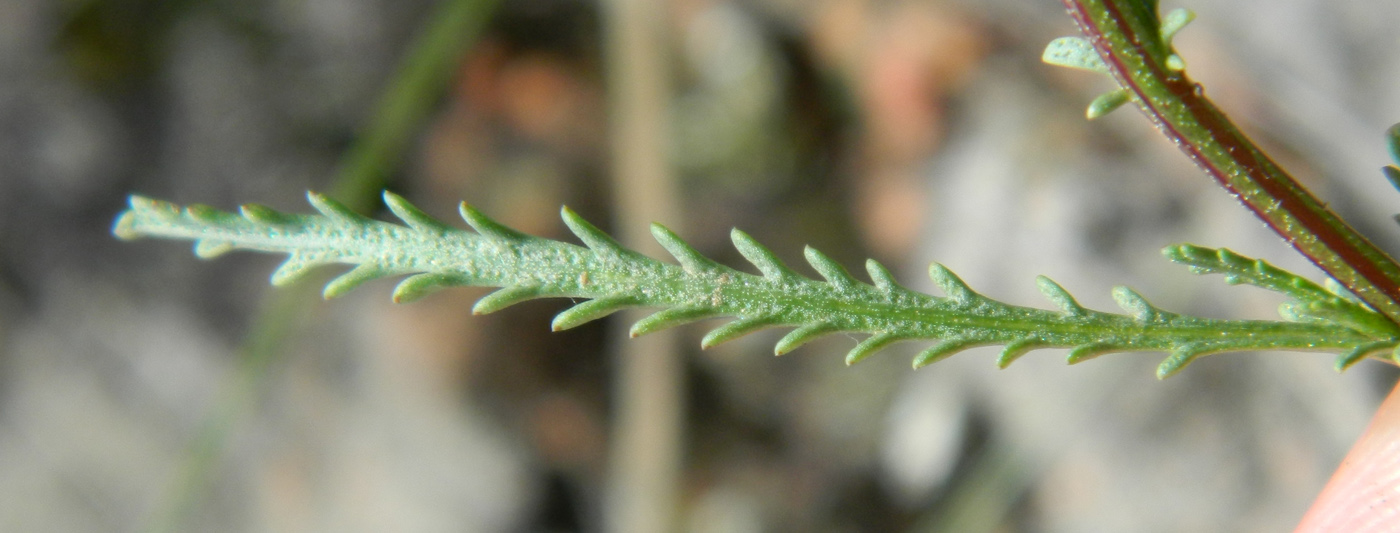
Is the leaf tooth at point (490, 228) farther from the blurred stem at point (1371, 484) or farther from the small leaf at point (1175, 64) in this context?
the blurred stem at point (1371, 484)

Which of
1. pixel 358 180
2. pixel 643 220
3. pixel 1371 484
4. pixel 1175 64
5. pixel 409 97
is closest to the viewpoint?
pixel 1175 64

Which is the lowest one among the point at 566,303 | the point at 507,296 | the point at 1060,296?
the point at 1060,296

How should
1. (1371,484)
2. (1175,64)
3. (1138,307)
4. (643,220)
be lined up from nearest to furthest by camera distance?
(1175,64) < (1138,307) < (1371,484) < (643,220)

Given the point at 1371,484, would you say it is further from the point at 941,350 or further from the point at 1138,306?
the point at 941,350

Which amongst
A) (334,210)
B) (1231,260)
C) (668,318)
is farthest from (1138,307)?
(334,210)

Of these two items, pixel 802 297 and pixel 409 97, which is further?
pixel 409 97

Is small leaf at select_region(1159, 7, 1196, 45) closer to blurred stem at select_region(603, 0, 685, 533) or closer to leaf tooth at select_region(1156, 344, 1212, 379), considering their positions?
leaf tooth at select_region(1156, 344, 1212, 379)

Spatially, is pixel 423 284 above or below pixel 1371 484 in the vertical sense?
above
